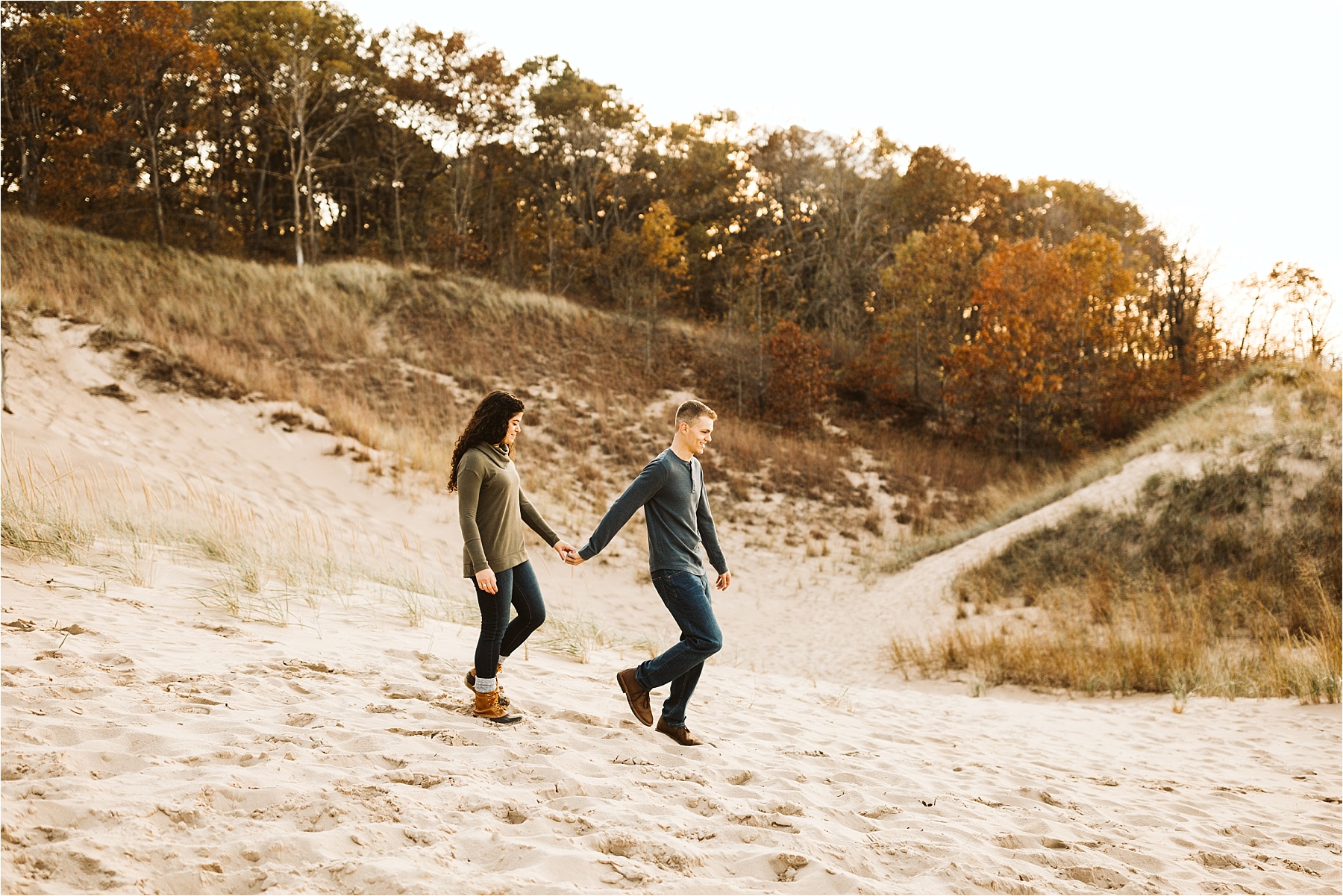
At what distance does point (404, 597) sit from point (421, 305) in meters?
19.8

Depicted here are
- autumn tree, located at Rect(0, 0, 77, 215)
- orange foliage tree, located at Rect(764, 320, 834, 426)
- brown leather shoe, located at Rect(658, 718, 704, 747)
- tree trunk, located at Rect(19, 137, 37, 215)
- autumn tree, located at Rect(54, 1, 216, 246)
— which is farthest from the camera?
autumn tree, located at Rect(0, 0, 77, 215)

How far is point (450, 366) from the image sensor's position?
920 inches

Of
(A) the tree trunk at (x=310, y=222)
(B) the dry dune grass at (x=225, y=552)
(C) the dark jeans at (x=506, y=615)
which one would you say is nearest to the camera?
(C) the dark jeans at (x=506, y=615)

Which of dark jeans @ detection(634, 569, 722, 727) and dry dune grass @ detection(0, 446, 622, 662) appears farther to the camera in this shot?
dry dune grass @ detection(0, 446, 622, 662)

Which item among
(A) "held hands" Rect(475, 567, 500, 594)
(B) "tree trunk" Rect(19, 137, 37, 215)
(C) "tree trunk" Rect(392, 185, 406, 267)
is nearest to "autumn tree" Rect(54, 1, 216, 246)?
(B) "tree trunk" Rect(19, 137, 37, 215)

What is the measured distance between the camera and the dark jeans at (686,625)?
461cm

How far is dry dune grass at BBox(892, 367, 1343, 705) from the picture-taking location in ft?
29.9

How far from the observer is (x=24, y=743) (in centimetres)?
352

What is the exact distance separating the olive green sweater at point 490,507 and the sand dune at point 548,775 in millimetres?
938

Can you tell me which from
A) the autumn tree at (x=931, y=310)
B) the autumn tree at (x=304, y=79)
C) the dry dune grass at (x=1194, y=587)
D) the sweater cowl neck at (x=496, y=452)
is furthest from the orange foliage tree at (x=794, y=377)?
the sweater cowl neck at (x=496, y=452)

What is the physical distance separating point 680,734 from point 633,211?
33773 millimetres

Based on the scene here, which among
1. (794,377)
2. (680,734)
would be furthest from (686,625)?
(794,377)

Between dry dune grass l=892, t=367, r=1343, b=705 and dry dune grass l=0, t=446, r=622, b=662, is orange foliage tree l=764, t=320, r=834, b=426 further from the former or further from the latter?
dry dune grass l=0, t=446, r=622, b=662

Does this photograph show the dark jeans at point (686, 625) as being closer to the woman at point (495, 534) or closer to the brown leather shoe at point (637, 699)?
the brown leather shoe at point (637, 699)
